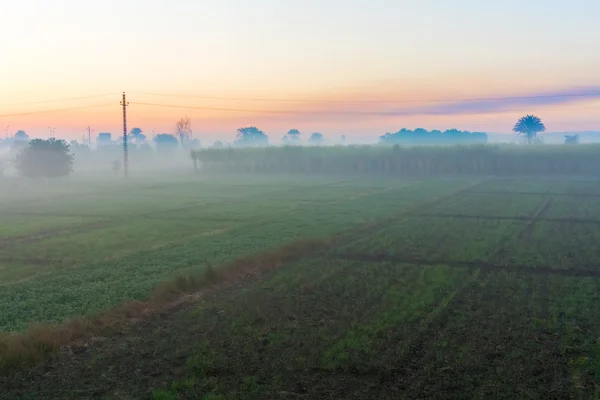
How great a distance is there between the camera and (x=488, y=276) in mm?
24422

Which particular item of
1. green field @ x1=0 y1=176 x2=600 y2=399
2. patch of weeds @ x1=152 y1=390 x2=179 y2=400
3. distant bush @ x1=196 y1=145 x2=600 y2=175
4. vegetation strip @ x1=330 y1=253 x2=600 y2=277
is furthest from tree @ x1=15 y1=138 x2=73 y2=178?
patch of weeds @ x1=152 y1=390 x2=179 y2=400

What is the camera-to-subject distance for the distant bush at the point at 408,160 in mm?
105625

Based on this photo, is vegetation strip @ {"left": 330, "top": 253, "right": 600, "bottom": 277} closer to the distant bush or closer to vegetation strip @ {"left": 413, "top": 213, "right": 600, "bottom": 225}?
vegetation strip @ {"left": 413, "top": 213, "right": 600, "bottom": 225}

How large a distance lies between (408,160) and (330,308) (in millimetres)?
97450

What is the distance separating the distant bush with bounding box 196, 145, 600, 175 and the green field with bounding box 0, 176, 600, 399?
66.1 meters

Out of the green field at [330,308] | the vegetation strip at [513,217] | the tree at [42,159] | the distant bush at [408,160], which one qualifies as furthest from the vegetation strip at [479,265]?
the distant bush at [408,160]

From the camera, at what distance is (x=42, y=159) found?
88.5 m

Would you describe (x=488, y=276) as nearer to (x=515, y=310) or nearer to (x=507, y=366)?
(x=515, y=310)

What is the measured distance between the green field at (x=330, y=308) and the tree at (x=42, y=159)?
48055 mm

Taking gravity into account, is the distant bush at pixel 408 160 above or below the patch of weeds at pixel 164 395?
above

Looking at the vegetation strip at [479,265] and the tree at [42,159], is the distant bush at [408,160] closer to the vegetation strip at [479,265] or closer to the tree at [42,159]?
the tree at [42,159]

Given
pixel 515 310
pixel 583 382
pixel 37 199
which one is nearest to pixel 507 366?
pixel 583 382

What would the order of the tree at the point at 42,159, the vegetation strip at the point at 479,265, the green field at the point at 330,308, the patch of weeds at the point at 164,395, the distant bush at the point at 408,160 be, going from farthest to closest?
the distant bush at the point at 408,160 < the tree at the point at 42,159 < the vegetation strip at the point at 479,265 < the green field at the point at 330,308 < the patch of weeds at the point at 164,395

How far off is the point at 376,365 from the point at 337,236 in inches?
842
